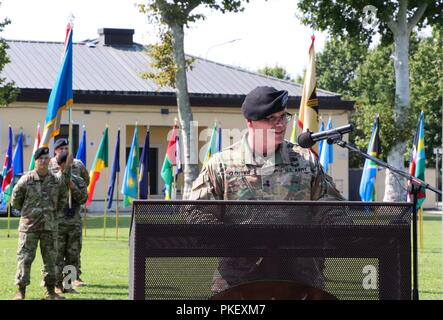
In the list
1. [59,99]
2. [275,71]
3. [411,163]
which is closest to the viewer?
[59,99]

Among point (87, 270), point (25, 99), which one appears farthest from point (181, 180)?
point (87, 270)

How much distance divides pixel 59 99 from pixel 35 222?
2115 mm

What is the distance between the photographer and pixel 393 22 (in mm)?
30172

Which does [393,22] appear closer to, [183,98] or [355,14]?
[355,14]

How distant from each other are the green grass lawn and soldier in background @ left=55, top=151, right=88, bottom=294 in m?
0.40

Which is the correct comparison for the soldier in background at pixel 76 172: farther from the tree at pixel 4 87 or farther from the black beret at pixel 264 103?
the tree at pixel 4 87

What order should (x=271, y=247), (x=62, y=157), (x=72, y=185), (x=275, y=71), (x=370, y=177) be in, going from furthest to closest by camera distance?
(x=275, y=71) < (x=370, y=177) < (x=72, y=185) < (x=62, y=157) < (x=271, y=247)

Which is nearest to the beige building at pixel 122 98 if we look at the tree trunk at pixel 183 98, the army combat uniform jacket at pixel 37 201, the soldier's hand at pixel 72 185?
the tree trunk at pixel 183 98

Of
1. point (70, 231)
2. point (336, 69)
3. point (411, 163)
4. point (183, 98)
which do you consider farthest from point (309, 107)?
point (336, 69)

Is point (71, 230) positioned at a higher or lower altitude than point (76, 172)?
lower

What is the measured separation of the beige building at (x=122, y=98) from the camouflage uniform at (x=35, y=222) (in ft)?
98.3

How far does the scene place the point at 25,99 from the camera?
4562 cm

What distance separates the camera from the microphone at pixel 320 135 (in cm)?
511
